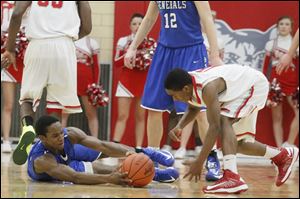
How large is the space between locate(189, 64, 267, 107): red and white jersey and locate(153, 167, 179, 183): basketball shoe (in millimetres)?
751

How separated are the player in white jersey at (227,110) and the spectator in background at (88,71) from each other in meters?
4.68

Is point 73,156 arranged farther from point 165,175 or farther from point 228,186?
point 228,186

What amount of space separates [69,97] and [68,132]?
3.50 ft

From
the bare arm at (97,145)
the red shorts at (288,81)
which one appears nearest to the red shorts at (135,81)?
the red shorts at (288,81)

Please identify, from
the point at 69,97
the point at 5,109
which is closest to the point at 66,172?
the point at 69,97

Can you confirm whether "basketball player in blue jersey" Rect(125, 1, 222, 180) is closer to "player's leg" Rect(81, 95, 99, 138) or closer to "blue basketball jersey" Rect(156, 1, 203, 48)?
"blue basketball jersey" Rect(156, 1, 203, 48)

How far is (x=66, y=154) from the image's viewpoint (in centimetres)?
657

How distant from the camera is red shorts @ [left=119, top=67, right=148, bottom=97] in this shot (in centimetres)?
1089

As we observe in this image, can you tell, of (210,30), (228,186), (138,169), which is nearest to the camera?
(228,186)

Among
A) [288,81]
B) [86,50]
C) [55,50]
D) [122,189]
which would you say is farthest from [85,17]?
[288,81]

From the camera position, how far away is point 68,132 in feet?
21.6

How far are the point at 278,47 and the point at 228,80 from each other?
4.99 metres

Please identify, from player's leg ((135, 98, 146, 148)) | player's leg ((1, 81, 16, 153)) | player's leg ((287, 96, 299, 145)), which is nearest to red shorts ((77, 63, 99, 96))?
player's leg ((135, 98, 146, 148))

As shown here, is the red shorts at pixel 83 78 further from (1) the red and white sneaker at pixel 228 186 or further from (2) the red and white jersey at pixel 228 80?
(1) the red and white sneaker at pixel 228 186
